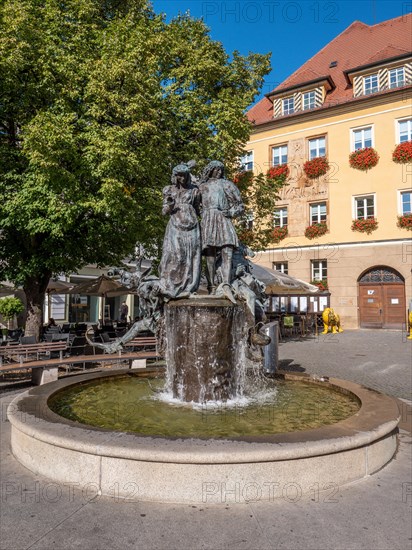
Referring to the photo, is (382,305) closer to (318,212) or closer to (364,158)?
(318,212)

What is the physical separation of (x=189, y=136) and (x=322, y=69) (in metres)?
20.9

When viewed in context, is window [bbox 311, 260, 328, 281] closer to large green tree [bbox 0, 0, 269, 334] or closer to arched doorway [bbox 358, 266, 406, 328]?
arched doorway [bbox 358, 266, 406, 328]

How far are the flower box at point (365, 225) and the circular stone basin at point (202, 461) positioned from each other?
74.3 feet

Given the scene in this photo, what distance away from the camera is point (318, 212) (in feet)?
90.3

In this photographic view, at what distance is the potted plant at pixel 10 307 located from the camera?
2089cm

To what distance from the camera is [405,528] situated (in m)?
3.15

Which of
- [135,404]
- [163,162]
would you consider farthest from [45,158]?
[135,404]

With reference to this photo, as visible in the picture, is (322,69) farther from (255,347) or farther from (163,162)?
(255,347)

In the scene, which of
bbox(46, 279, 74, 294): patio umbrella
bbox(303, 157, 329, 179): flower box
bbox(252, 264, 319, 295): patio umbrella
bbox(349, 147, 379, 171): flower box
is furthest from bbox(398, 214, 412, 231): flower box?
bbox(46, 279, 74, 294): patio umbrella

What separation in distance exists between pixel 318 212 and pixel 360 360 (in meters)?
16.0

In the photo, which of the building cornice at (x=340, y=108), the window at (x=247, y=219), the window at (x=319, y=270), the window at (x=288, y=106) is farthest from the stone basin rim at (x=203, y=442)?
the window at (x=288, y=106)

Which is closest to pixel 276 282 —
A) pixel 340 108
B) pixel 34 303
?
pixel 34 303

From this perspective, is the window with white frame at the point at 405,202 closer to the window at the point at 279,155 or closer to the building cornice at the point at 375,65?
the building cornice at the point at 375,65

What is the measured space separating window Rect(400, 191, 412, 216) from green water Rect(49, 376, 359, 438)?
20403 millimetres
